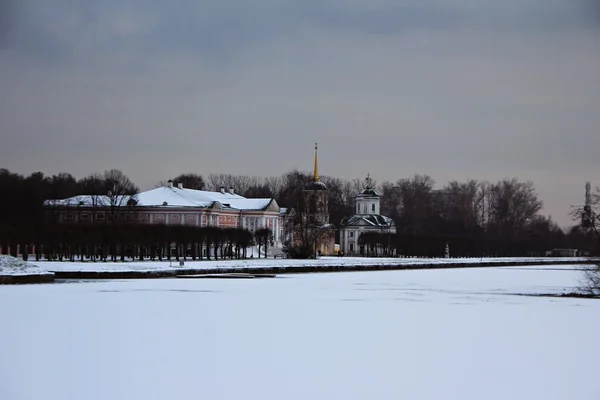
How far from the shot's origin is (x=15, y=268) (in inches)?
1383

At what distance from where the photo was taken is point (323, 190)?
9212cm

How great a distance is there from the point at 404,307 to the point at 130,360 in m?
10.7

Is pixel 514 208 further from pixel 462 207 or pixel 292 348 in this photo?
pixel 292 348

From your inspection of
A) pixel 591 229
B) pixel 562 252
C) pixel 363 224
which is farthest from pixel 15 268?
pixel 562 252

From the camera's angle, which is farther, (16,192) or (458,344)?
(16,192)

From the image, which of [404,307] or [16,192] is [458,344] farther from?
[16,192]

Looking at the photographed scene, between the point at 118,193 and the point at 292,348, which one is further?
the point at 118,193

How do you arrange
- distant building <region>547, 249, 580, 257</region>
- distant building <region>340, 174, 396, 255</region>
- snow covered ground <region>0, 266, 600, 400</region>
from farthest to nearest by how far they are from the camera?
distant building <region>547, 249, 580, 257</region>, distant building <region>340, 174, 396, 255</region>, snow covered ground <region>0, 266, 600, 400</region>

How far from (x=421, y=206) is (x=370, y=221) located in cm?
2030

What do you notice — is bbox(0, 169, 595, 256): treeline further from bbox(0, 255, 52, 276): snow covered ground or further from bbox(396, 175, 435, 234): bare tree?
bbox(0, 255, 52, 276): snow covered ground

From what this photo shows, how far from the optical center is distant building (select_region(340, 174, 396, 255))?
98688mm

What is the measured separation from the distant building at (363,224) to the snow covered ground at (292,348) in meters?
72.6

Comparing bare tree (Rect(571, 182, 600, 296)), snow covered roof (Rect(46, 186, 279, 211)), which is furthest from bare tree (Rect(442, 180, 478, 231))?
bare tree (Rect(571, 182, 600, 296))

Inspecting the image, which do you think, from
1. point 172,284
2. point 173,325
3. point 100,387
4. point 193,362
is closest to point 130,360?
point 193,362
